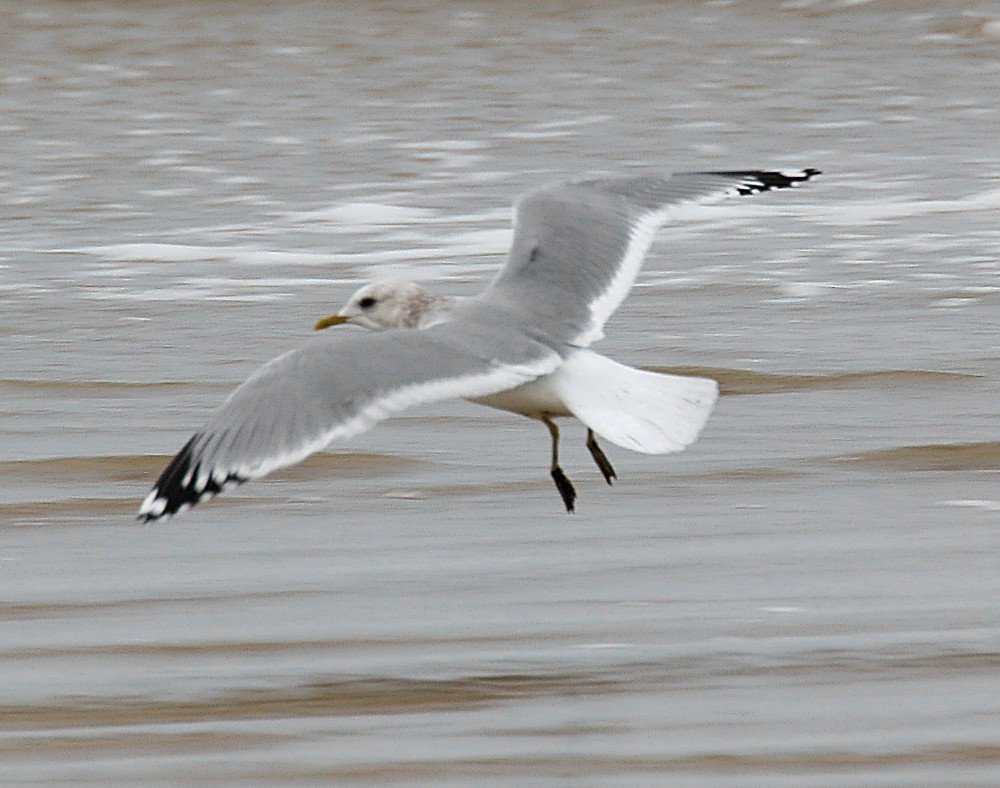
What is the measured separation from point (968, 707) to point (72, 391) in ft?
11.6

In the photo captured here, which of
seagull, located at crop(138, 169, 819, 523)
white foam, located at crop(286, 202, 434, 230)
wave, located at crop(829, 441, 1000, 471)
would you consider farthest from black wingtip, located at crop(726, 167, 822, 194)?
white foam, located at crop(286, 202, 434, 230)

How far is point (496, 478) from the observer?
5.46m

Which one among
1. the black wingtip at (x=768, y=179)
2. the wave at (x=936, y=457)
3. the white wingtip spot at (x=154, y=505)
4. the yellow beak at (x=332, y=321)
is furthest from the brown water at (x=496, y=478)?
the black wingtip at (x=768, y=179)

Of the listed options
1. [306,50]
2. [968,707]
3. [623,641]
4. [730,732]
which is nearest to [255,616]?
[623,641]

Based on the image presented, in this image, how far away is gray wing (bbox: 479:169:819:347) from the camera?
507cm

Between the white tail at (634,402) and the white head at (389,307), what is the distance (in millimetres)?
568

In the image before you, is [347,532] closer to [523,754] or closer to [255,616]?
[255,616]

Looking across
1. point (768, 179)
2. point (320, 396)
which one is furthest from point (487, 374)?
point (768, 179)

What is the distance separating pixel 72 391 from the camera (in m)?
6.49

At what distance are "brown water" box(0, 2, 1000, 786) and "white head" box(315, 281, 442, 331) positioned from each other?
0.41 metres

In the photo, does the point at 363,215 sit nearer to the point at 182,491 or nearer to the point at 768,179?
the point at 768,179

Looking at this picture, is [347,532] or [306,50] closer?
[347,532]

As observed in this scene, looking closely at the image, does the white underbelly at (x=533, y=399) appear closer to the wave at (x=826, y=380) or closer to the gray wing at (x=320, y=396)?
the gray wing at (x=320, y=396)

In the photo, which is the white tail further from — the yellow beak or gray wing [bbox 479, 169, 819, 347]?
the yellow beak
